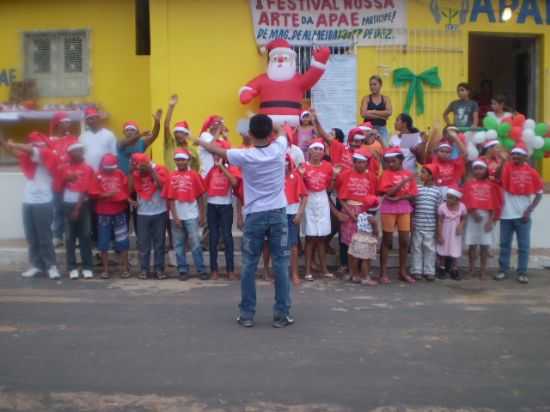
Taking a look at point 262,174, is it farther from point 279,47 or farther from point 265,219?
point 279,47

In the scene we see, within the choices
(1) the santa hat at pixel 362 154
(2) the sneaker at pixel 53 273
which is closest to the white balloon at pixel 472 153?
(1) the santa hat at pixel 362 154

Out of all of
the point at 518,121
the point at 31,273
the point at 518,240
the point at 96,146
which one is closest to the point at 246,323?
the point at 31,273

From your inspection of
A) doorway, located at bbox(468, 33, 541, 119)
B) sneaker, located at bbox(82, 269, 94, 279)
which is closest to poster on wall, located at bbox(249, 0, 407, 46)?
doorway, located at bbox(468, 33, 541, 119)

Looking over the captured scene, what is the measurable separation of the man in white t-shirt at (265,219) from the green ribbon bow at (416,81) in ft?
18.3

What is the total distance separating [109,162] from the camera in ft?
27.3

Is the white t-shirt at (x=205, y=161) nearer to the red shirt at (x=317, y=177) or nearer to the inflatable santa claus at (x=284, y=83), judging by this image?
the red shirt at (x=317, y=177)

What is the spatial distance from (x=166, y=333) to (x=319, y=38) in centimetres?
657

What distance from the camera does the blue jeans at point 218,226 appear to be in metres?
8.23

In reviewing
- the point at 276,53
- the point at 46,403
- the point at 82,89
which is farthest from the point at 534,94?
the point at 46,403

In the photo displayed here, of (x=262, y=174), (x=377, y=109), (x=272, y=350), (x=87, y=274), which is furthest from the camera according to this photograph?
(x=377, y=109)

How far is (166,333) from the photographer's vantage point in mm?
6113

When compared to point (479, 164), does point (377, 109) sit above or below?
above

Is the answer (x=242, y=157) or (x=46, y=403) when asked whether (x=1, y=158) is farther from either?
(x=46, y=403)

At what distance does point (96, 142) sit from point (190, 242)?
166cm
